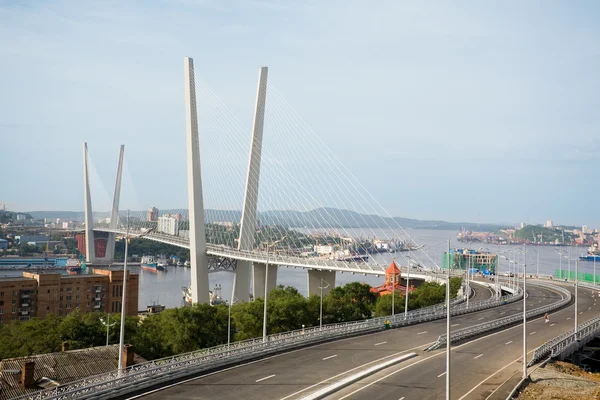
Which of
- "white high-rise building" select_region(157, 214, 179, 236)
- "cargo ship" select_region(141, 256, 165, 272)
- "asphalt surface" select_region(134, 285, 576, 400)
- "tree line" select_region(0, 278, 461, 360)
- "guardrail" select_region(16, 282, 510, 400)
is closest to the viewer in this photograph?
"guardrail" select_region(16, 282, 510, 400)

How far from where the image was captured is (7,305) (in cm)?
5828

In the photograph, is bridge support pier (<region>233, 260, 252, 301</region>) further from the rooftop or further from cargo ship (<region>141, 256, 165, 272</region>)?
cargo ship (<region>141, 256, 165, 272</region>)

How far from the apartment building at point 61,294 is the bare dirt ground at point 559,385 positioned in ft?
150

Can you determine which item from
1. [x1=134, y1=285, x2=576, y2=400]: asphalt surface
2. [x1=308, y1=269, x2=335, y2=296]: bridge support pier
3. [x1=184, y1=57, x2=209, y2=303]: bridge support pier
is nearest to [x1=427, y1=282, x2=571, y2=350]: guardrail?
[x1=134, y1=285, x2=576, y2=400]: asphalt surface

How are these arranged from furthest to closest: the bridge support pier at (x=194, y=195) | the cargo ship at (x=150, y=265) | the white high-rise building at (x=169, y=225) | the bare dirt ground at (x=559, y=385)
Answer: the cargo ship at (x=150, y=265) → the white high-rise building at (x=169, y=225) → the bridge support pier at (x=194, y=195) → the bare dirt ground at (x=559, y=385)

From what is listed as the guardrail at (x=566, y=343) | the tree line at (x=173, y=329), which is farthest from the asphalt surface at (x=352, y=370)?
the tree line at (x=173, y=329)

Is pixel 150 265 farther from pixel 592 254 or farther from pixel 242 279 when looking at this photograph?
pixel 592 254

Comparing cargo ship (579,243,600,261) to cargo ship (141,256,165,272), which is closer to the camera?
cargo ship (141,256,165,272)

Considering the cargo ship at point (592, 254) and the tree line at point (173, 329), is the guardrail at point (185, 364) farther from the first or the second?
the cargo ship at point (592, 254)

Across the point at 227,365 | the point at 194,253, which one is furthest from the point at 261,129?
the point at 227,365

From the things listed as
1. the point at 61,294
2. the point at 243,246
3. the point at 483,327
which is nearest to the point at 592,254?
the point at 243,246

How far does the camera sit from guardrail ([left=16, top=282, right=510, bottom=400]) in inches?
579

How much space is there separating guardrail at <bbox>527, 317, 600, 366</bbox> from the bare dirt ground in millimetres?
595

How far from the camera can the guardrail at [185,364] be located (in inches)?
579
